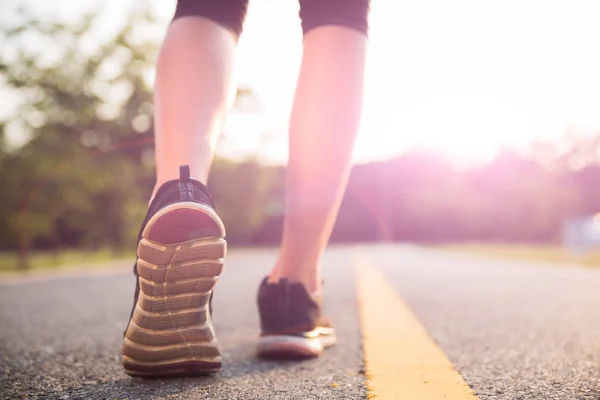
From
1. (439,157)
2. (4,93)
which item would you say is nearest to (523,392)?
(4,93)

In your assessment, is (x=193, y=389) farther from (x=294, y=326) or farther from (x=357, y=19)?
(x=357, y=19)

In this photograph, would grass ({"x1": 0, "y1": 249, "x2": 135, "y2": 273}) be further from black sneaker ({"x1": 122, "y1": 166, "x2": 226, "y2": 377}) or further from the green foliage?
black sneaker ({"x1": 122, "y1": 166, "x2": 226, "y2": 377})

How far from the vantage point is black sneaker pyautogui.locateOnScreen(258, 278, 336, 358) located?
1421 millimetres

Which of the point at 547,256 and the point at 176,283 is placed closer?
the point at 176,283

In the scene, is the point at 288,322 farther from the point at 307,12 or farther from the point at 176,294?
the point at 307,12

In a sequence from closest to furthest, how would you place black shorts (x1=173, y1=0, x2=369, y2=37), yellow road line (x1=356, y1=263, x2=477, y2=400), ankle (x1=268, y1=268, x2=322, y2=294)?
yellow road line (x1=356, y1=263, x2=477, y2=400), black shorts (x1=173, y1=0, x2=369, y2=37), ankle (x1=268, y1=268, x2=322, y2=294)

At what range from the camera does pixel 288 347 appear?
1.41 metres

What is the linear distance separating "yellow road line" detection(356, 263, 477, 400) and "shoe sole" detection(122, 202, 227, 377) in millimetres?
348

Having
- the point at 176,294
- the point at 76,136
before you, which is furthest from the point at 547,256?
the point at 176,294

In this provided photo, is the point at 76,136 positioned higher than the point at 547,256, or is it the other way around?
the point at 76,136

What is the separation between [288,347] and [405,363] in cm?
28

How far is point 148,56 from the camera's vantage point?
1255 centimetres

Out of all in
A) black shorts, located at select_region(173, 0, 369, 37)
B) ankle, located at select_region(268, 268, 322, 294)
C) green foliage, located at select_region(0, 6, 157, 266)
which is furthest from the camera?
green foliage, located at select_region(0, 6, 157, 266)

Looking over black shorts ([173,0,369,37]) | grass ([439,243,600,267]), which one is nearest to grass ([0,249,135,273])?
grass ([439,243,600,267])
